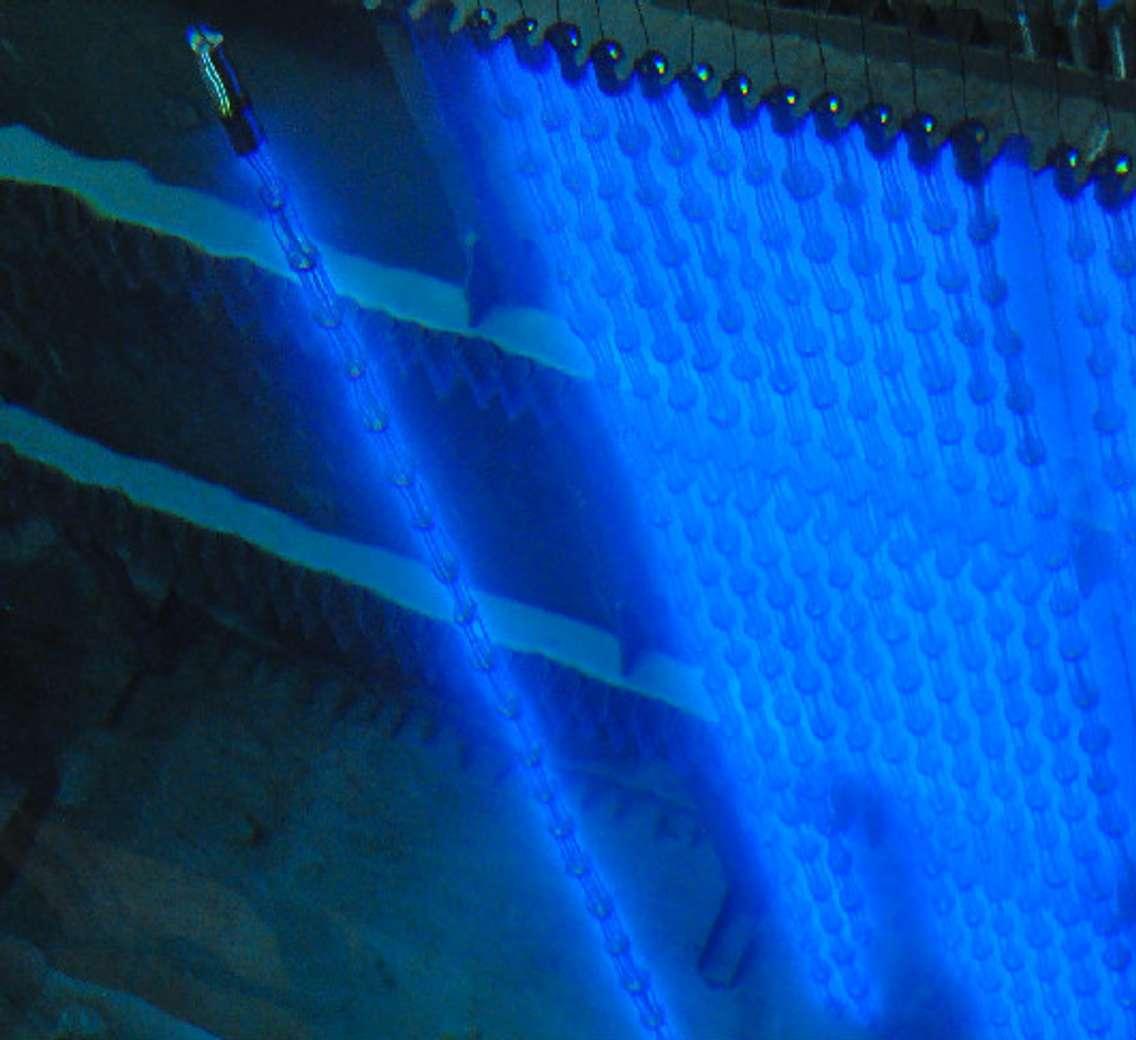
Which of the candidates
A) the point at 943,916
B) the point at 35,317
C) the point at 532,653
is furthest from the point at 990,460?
the point at 35,317

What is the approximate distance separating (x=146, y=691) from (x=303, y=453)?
58.0 inches

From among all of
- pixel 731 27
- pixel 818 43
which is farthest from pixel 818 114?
pixel 731 27

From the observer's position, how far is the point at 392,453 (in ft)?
13.6

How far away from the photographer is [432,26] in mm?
3680

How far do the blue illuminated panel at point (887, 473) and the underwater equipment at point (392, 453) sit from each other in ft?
1.55

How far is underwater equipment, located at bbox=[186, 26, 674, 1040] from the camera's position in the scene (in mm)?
3355

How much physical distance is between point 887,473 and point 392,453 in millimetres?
1146

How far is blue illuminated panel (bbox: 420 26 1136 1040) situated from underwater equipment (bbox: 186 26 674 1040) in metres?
0.47

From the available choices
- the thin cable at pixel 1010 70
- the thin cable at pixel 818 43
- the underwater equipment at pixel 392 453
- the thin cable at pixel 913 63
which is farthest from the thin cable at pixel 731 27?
the underwater equipment at pixel 392 453

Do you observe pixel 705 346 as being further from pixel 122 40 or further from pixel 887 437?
pixel 122 40

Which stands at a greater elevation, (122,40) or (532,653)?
(122,40)

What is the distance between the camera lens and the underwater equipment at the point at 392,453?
11.0 ft

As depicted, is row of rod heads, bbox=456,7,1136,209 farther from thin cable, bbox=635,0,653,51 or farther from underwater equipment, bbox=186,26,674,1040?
underwater equipment, bbox=186,26,674,1040

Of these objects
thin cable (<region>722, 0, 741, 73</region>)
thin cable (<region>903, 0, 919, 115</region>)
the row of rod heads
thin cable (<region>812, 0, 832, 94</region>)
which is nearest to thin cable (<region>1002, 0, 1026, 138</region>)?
the row of rod heads
